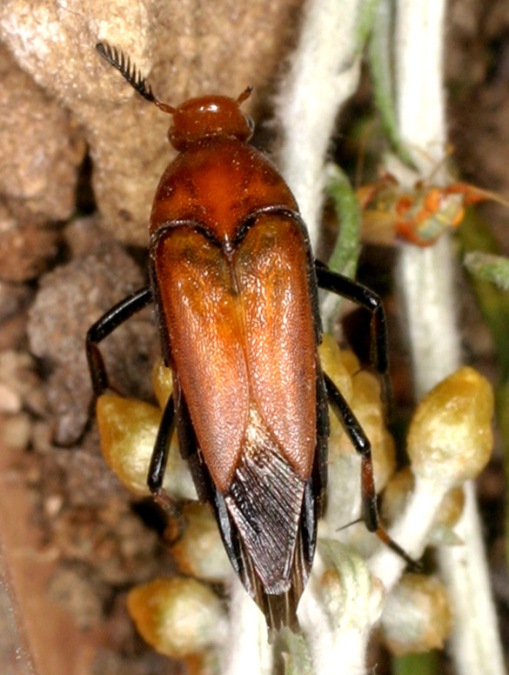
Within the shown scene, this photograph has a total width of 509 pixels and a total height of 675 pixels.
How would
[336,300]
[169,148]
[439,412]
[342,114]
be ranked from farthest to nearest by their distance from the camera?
[342,114]
[169,148]
[336,300]
[439,412]

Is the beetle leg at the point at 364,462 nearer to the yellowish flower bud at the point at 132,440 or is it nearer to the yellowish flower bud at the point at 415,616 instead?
the yellowish flower bud at the point at 415,616

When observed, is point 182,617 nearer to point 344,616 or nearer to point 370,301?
point 344,616

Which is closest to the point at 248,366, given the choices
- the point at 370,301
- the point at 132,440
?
the point at 132,440

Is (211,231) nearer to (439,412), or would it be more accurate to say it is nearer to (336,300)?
(336,300)

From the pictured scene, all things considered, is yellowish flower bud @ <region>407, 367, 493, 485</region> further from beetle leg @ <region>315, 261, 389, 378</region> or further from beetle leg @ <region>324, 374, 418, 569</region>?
beetle leg @ <region>315, 261, 389, 378</region>

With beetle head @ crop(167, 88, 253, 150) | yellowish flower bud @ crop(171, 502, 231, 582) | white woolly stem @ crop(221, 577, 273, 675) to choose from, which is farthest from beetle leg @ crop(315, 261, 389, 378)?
white woolly stem @ crop(221, 577, 273, 675)

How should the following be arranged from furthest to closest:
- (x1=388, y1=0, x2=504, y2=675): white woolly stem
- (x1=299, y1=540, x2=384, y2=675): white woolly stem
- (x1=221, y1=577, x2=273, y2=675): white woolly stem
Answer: (x1=388, y1=0, x2=504, y2=675): white woolly stem < (x1=221, y1=577, x2=273, y2=675): white woolly stem < (x1=299, y1=540, x2=384, y2=675): white woolly stem

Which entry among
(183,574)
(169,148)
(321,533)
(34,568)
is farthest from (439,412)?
(34,568)

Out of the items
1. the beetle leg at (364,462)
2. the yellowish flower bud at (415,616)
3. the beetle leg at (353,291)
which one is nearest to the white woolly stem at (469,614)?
the yellowish flower bud at (415,616)
